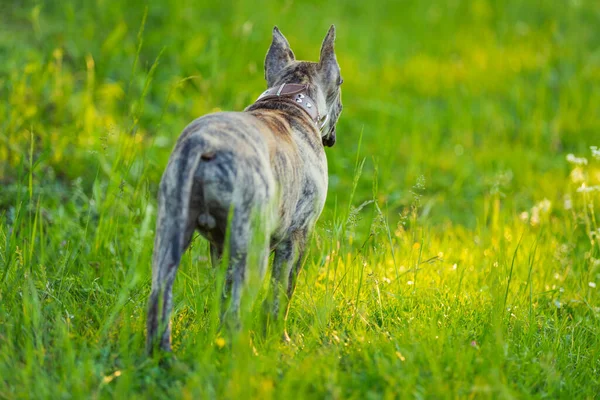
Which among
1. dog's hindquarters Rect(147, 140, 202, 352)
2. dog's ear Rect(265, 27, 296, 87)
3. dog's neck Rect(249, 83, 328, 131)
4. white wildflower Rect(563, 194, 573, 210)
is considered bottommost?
white wildflower Rect(563, 194, 573, 210)

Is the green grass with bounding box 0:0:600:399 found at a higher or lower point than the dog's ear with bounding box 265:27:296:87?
lower

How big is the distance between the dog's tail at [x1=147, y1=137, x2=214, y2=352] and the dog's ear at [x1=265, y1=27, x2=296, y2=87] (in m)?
1.61

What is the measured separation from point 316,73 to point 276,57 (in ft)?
1.04

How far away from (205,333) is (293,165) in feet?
3.14

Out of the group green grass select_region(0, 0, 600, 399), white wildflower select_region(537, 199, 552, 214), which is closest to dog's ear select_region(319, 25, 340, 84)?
green grass select_region(0, 0, 600, 399)

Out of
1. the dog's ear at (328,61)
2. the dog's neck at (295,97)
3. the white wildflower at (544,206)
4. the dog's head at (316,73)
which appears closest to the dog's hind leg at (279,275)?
the dog's neck at (295,97)

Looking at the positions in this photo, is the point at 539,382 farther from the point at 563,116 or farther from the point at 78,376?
the point at 563,116

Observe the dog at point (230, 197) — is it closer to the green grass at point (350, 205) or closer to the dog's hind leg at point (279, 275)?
the dog's hind leg at point (279, 275)

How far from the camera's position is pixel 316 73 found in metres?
4.55

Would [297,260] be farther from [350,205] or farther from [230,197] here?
[230,197]

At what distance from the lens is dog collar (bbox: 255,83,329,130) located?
14.0 ft

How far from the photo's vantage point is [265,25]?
377 inches

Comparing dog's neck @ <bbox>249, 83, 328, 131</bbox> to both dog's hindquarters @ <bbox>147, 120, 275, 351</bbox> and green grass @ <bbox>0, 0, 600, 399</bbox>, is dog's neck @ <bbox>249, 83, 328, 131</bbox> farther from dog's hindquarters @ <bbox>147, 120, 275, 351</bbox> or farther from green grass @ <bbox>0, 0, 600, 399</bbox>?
dog's hindquarters @ <bbox>147, 120, 275, 351</bbox>

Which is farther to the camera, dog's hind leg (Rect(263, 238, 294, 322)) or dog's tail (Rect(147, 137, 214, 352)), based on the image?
dog's hind leg (Rect(263, 238, 294, 322))
